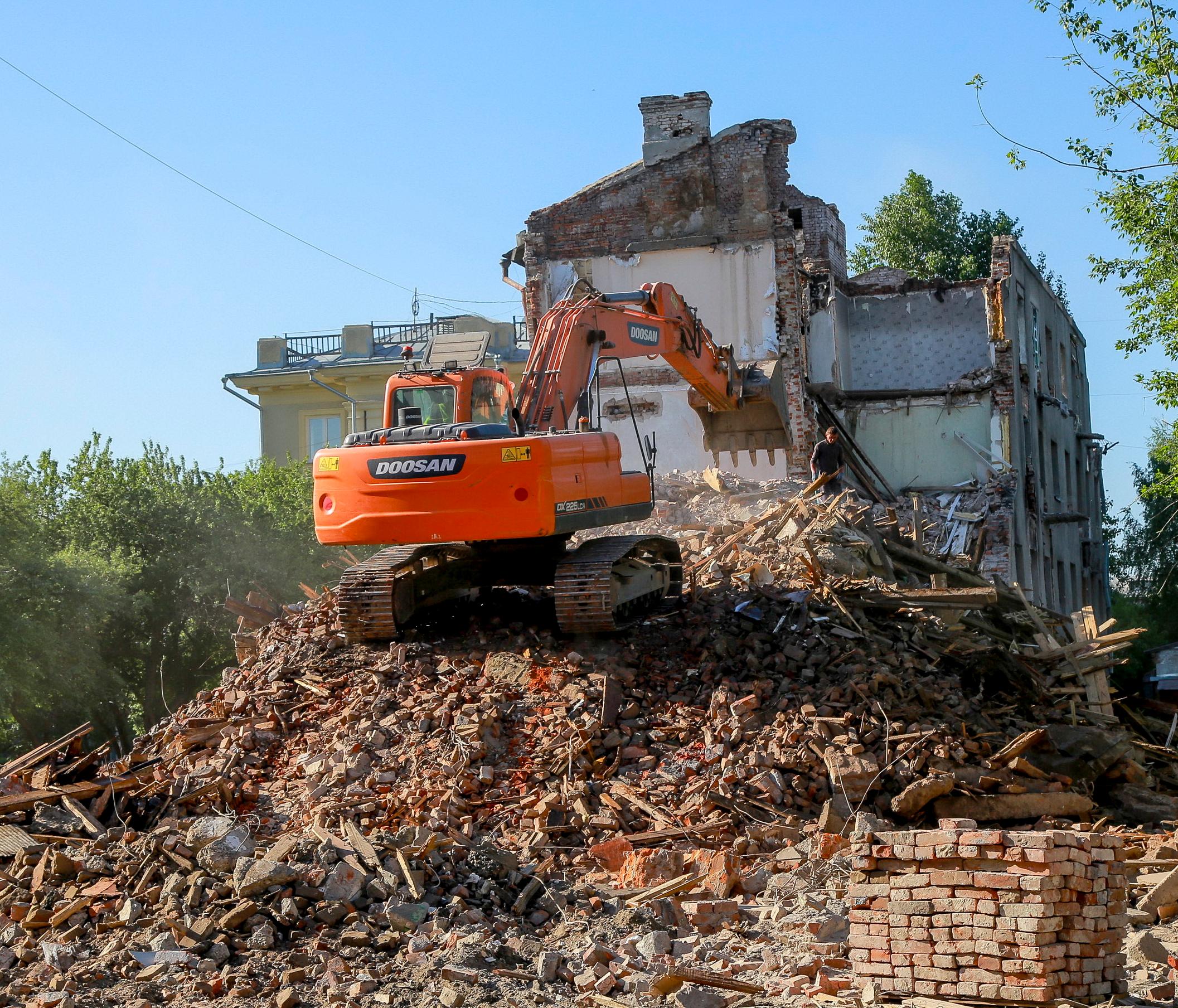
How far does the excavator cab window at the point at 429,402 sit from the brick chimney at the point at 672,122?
14931mm

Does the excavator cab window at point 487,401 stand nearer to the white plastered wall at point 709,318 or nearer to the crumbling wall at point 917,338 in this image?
the white plastered wall at point 709,318

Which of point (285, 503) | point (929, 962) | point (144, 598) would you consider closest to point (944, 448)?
point (285, 503)

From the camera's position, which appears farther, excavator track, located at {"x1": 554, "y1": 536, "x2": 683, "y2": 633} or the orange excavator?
excavator track, located at {"x1": 554, "y1": 536, "x2": 683, "y2": 633}

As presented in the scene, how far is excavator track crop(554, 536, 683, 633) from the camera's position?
1222 cm

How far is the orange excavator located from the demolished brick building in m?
10.0

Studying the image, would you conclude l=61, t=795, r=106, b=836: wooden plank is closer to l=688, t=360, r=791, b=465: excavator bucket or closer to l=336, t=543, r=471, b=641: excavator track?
l=336, t=543, r=471, b=641: excavator track

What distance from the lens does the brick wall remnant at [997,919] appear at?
7238mm

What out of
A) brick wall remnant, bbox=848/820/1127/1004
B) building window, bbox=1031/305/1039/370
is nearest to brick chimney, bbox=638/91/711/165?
building window, bbox=1031/305/1039/370

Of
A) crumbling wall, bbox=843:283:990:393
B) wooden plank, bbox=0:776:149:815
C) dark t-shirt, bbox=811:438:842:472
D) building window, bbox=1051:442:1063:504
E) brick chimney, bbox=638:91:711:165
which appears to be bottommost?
wooden plank, bbox=0:776:149:815

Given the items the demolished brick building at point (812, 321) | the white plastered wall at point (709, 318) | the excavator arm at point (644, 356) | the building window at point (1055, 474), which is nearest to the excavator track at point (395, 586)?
the excavator arm at point (644, 356)

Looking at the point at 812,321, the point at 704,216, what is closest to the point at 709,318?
the point at 704,216

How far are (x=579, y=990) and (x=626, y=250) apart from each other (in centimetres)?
1976

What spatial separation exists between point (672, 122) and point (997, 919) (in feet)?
72.2

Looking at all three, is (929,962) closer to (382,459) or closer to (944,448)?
(382,459)
